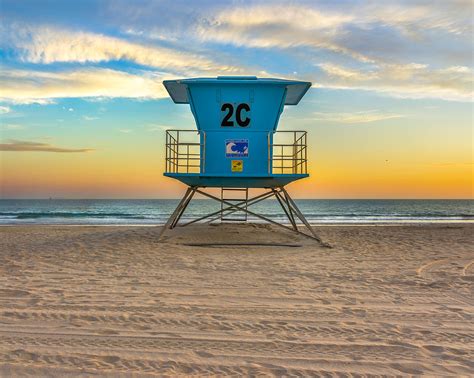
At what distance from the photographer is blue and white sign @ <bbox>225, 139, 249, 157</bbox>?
472 inches

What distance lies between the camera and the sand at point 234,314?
3910mm

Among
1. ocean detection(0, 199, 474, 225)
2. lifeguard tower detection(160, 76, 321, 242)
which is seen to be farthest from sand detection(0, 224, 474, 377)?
ocean detection(0, 199, 474, 225)

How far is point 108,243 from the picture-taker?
40.0 feet

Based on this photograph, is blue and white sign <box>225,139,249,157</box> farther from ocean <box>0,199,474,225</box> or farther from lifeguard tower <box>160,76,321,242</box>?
ocean <box>0,199,474,225</box>

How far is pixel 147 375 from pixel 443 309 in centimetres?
400

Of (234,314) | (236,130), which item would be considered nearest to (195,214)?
(236,130)

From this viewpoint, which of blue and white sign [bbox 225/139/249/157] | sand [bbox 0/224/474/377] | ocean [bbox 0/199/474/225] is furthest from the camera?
ocean [bbox 0/199/474/225]

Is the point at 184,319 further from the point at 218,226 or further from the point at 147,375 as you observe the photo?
the point at 218,226

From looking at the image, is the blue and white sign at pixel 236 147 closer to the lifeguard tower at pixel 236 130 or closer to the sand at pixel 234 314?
the lifeguard tower at pixel 236 130

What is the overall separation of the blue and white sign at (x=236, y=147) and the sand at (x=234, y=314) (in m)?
3.06

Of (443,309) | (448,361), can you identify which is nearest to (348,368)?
(448,361)

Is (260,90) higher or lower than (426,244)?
higher

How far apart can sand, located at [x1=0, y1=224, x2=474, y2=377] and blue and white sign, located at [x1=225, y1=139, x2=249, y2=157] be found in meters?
3.06

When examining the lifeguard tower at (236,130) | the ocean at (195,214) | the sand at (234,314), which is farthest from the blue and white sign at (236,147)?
the ocean at (195,214)
